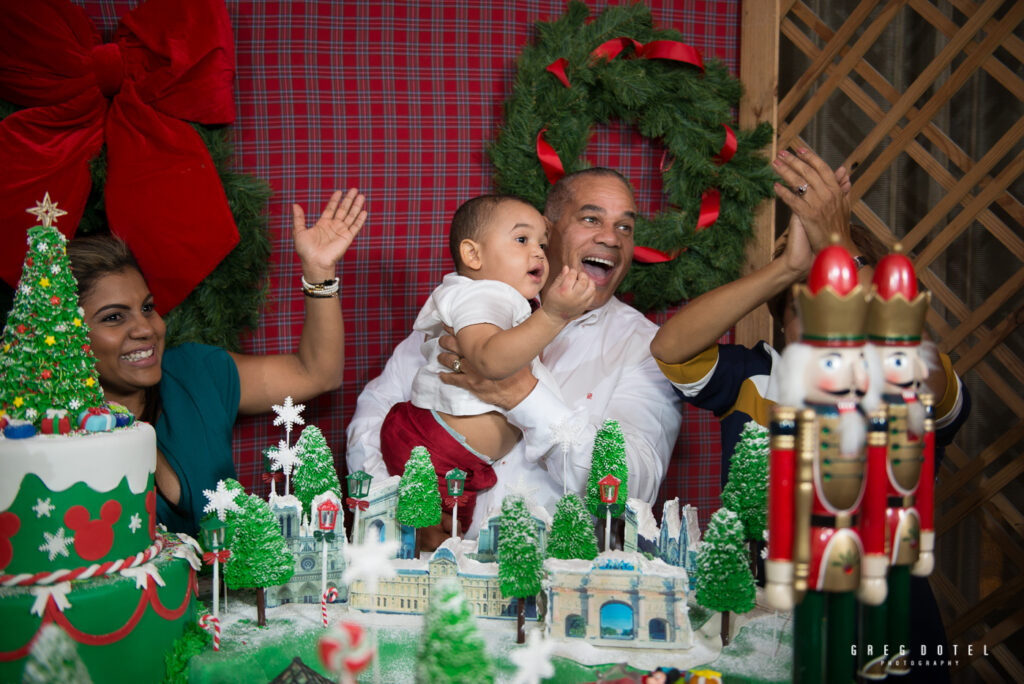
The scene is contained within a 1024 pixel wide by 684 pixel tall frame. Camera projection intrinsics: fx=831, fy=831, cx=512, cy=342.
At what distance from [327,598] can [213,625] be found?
0.23m

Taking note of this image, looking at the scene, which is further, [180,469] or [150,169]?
[150,169]

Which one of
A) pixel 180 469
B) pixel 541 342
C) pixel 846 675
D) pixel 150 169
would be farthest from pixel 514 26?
pixel 846 675

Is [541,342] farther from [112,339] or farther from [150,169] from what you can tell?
[150,169]

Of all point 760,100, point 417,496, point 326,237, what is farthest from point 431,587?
point 760,100

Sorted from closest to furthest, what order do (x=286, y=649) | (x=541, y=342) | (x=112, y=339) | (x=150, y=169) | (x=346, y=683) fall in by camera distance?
(x=346, y=683) → (x=286, y=649) → (x=541, y=342) → (x=112, y=339) → (x=150, y=169)

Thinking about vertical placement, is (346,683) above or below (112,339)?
below

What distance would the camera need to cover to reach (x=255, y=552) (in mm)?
1605

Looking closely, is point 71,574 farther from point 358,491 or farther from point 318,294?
point 318,294

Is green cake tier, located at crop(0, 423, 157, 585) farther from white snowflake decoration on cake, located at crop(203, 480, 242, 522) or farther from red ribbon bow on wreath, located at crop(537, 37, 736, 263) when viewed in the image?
red ribbon bow on wreath, located at crop(537, 37, 736, 263)

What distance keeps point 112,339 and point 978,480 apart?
2852 millimetres

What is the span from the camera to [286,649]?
1.54 m

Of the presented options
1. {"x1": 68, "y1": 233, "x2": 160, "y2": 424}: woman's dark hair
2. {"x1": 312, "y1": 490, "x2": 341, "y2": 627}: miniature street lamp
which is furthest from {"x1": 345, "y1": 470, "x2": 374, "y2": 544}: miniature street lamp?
{"x1": 68, "y1": 233, "x2": 160, "y2": 424}: woman's dark hair

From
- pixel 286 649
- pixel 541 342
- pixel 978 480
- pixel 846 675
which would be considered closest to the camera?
pixel 846 675

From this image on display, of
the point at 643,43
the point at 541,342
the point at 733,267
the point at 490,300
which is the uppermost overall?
the point at 643,43
